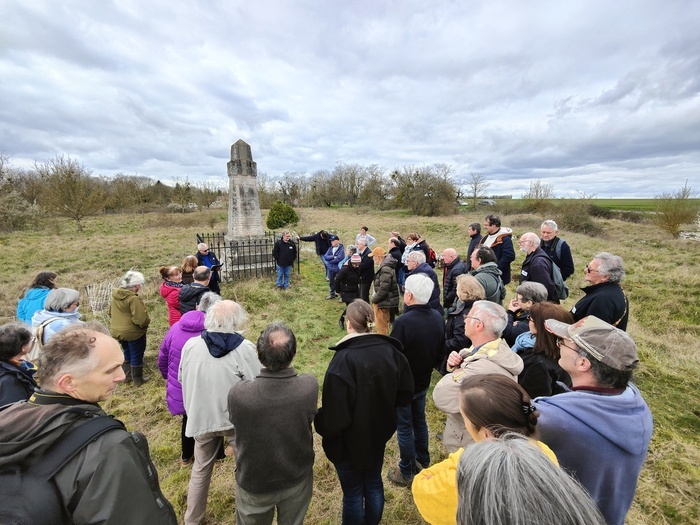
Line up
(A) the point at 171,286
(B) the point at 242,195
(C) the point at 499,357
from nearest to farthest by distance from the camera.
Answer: (C) the point at 499,357 < (A) the point at 171,286 < (B) the point at 242,195

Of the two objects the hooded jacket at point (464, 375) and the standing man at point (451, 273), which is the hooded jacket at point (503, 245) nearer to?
the standing man at point (451, 273)

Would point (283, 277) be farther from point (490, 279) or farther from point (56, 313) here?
point (490, 279)

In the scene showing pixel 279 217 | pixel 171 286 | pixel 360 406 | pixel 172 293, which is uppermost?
pixel 279 217

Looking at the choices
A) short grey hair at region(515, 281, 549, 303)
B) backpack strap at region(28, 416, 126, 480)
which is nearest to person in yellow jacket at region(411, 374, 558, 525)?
backpack strap at region(28, 416, 126, 480)

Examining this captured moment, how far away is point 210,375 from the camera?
7.64 ft

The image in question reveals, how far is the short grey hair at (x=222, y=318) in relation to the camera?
2305mm

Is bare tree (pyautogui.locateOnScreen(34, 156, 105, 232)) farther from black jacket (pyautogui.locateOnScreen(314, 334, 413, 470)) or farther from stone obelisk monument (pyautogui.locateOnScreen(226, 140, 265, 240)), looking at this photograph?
black jacket (pyautogui.locateOnScreen(314, 334, 413, 470))

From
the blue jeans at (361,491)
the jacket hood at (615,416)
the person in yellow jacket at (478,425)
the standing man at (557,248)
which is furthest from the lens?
the standing man at (557,248)

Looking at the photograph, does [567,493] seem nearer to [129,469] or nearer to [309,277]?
[129,469]

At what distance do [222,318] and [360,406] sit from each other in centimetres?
123

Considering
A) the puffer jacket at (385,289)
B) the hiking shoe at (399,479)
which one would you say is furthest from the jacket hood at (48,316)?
the puffer jacket at (385,289)

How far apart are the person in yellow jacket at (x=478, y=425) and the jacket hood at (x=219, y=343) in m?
1.63

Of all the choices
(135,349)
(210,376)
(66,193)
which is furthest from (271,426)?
(66,193)

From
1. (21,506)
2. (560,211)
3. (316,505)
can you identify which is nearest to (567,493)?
(21,506)
